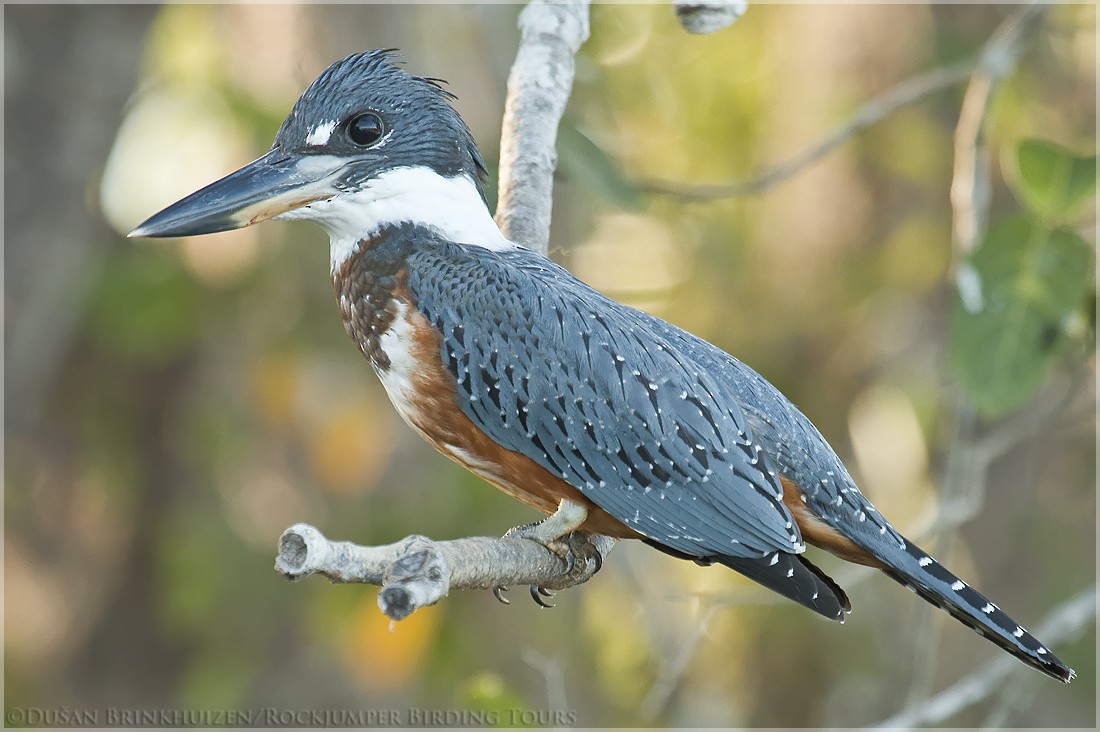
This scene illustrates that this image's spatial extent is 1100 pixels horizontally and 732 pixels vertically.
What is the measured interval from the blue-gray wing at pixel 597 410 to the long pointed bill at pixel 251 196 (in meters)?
0.28

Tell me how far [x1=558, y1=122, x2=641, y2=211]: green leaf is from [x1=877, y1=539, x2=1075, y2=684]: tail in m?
1.23

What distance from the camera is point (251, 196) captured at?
8.37ft

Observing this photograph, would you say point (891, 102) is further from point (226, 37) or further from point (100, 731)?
point (100, 731)

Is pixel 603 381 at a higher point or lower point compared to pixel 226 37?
lower

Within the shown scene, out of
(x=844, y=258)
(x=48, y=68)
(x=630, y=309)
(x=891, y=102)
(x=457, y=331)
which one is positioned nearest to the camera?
(x=457, y=331)

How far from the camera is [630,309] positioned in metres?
2.88

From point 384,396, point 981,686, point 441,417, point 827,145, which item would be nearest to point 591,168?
point 827,145

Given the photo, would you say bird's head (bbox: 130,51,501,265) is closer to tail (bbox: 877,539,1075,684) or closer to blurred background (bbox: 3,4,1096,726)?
tail (bbox: 877,539,1075,684)

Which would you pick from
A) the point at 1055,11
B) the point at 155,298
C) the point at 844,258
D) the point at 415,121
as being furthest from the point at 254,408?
the point at 1055,11

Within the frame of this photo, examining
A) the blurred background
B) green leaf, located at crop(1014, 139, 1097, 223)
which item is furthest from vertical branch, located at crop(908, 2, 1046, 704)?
the blurred background

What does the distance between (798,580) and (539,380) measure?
0.70 metres

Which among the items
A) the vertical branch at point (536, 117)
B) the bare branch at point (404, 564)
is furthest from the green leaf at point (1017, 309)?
the bare branch at point (404, 564)

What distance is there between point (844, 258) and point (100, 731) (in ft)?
14.0

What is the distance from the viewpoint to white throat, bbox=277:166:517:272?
2695 millimetres
